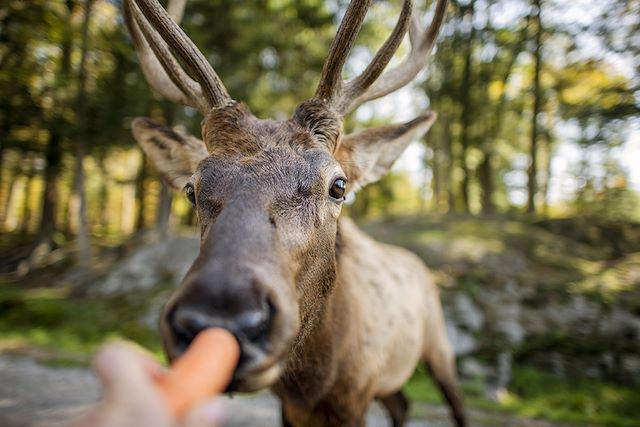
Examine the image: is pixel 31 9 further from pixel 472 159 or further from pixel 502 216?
pixel 472 159

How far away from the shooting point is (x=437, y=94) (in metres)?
20.4

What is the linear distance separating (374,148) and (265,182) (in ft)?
5.61

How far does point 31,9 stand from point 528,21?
1550 cm

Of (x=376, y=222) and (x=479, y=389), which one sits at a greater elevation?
(x=376, y=222)

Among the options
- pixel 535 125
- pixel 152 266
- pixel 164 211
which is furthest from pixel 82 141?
pixel 535 125

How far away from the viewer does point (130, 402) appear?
0.84 meters

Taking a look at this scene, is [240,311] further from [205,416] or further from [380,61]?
[380,61]

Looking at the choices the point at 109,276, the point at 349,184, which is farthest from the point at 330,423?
the point at 109,276

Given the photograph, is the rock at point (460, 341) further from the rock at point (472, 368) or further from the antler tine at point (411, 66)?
the antler tine at point (411, 66)

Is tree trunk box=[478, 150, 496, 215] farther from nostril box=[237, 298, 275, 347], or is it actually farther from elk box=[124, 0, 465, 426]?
nostril box=[237, 298, 275, 347]

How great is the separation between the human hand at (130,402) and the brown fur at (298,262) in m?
0.45

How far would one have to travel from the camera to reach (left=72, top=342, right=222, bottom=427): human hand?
81 cm

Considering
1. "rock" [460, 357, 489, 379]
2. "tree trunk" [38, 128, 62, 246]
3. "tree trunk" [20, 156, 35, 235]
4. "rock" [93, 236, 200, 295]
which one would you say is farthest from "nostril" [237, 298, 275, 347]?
"tree trunk" [20, 156, 35, 235]

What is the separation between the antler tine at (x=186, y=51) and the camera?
288 centimetres
